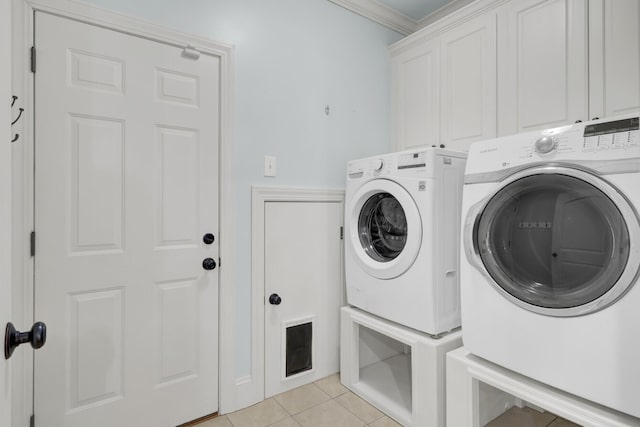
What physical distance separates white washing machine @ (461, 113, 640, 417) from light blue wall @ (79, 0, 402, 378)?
3.37 ft

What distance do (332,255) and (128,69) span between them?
1524 mm

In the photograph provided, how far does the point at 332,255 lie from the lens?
7.26 feet

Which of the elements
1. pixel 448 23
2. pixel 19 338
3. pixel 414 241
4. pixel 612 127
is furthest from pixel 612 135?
pixel 19 338

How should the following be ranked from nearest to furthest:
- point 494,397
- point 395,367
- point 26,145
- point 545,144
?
point 545,144
point 26,145
point 494,397
point 395,367

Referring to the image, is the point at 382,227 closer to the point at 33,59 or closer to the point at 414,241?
the point at 414,241

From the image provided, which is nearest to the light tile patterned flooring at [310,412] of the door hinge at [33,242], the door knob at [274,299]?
the door knob at [274,299]

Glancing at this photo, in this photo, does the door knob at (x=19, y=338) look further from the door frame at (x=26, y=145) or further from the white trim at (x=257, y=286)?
the white trim at (x=257, y=286)

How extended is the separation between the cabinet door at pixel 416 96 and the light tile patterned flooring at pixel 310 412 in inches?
67.2

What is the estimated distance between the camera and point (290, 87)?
2.03 m

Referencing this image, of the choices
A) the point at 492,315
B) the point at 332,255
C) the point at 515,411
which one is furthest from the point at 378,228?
the point at 515,411

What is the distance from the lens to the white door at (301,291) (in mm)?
1967

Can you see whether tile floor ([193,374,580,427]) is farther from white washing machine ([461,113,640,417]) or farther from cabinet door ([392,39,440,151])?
cabinet door ([392,39,440,151])

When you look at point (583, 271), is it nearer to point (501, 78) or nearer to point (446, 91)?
point (501, 78)

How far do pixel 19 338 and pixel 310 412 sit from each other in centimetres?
151
